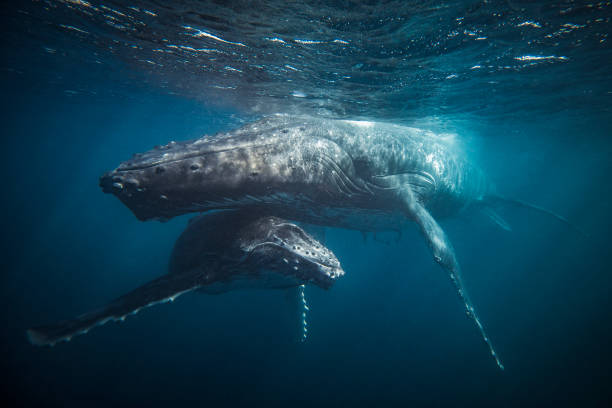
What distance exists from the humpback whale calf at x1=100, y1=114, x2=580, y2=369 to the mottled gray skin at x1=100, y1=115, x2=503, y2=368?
0.05ft

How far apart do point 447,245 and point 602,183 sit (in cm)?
13831

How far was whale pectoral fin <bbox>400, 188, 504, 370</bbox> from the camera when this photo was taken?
5.27 m

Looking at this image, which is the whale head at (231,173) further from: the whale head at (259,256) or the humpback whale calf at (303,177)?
the whale head at (259,256)

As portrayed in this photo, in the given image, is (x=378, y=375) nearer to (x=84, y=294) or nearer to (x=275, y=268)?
(x=275, y=268)

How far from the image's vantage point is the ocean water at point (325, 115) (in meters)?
8.84

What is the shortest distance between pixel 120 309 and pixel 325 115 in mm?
17511

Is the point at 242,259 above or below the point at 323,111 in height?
below

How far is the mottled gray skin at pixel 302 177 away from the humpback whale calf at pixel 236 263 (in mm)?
562

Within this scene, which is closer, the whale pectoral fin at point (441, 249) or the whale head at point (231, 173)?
the whale head at point (231, 173)

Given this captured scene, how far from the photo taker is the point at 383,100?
1537cm

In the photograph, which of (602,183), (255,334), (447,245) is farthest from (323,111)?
(602,183)

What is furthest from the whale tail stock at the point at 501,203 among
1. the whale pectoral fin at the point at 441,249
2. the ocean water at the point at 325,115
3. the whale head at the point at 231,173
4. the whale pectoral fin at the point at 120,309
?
the whale pectoral fin at the point at 120,309

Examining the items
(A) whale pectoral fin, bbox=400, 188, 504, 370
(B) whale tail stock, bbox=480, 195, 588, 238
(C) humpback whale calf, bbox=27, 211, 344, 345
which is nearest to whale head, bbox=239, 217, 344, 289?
(C) humpback whale calf, bbox=27, 211, 344, 345

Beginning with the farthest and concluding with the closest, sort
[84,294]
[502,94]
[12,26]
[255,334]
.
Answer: [84,294] < [255,334] < [502,94] < [12,26]
